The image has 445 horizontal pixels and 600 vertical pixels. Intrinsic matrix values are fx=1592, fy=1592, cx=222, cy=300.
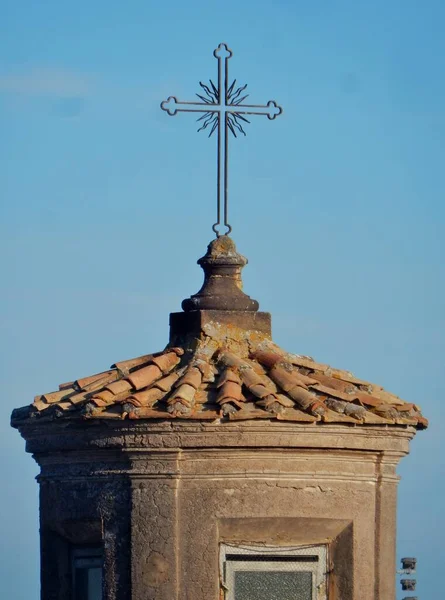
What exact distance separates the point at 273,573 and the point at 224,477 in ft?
2.02

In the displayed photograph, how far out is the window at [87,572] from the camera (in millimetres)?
9125

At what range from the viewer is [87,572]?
9227mm

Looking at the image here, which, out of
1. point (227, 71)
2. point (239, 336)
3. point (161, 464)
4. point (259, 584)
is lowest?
point (259, 584)

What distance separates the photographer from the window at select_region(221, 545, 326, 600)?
862 centimetres

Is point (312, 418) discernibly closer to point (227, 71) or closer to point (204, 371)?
point (204, 371)

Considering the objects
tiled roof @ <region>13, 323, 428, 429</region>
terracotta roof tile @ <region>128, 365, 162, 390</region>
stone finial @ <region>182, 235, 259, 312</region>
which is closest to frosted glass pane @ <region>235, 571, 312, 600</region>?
tiled roof @ <region>13, 323, 428, 429</region>

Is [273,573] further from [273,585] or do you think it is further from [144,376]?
[144,376]

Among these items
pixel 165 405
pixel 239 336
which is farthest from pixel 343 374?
pixel 165 405

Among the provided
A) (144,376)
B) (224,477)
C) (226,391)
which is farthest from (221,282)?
(224,477)

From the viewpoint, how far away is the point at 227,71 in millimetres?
9609

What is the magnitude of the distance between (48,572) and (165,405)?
153 centimetres

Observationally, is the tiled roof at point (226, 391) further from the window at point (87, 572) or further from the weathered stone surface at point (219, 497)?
the window at point (87, 572)

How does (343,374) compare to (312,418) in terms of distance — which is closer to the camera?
(312,418)

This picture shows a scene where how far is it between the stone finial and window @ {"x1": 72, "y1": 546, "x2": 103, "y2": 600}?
1525 mm
